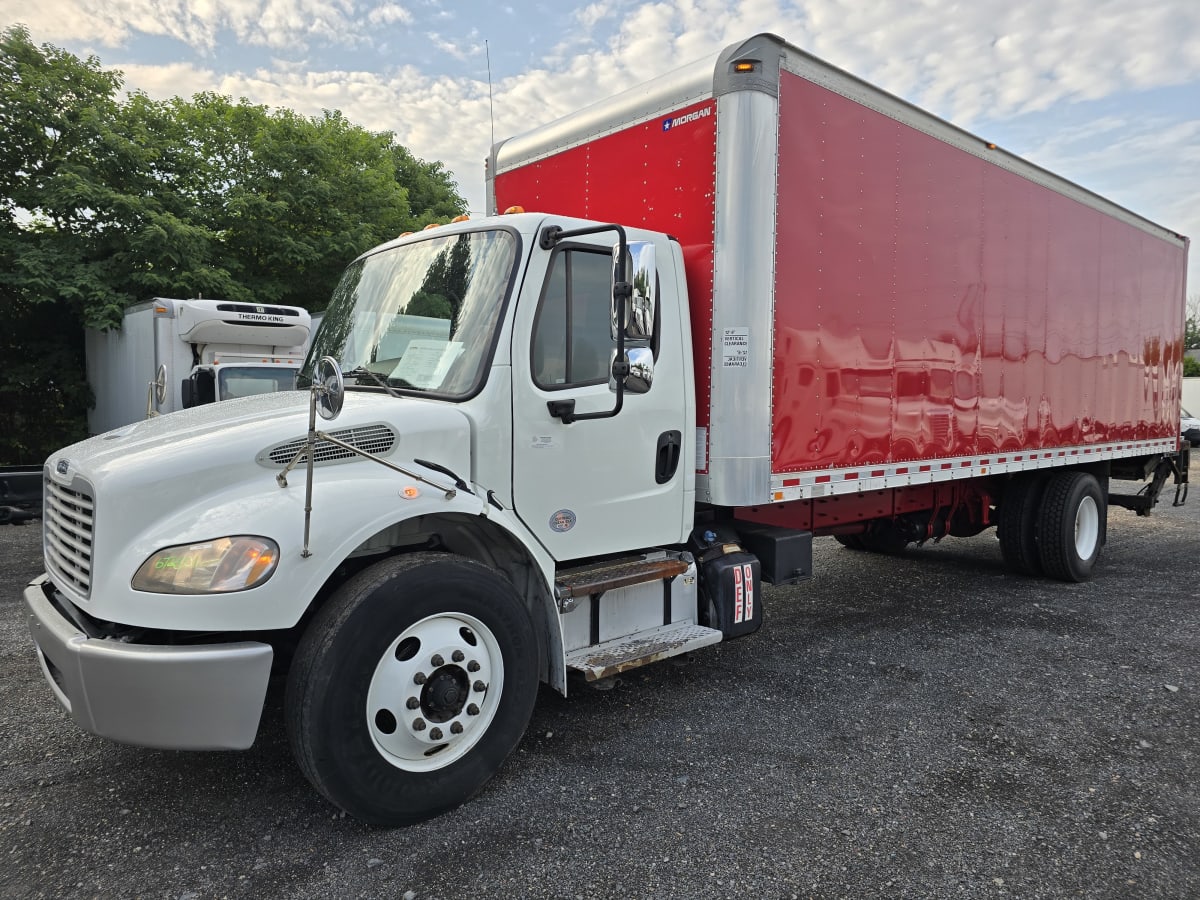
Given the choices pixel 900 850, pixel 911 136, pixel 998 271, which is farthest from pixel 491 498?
pixel 998 271

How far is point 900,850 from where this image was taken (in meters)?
3.04

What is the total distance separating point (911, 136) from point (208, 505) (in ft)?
15.5

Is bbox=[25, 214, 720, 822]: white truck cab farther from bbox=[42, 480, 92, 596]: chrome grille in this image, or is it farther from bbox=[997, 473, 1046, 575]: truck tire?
bbox=[997, 473, 1046, 575]: truck tire

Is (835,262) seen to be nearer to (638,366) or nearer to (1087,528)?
(638,366)

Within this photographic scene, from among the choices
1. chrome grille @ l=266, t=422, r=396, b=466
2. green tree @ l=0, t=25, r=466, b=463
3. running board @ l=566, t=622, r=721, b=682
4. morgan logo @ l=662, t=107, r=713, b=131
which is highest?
green tree @ l=0, t=25, r=466, b=463

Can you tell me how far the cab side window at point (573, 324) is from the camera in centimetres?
367

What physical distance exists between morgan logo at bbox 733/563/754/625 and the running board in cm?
19

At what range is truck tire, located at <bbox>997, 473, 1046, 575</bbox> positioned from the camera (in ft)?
24.5

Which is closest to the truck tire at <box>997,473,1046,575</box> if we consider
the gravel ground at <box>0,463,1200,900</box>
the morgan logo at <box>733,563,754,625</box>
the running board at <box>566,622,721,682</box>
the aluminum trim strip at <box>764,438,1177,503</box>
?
the aluminum trim strip at <box>764,438,1177,503</box>

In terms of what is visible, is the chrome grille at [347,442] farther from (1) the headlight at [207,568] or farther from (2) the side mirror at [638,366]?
(2) the side mirror at [638,366]

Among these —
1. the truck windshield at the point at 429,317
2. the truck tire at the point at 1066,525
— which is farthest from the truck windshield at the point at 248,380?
the truck tire at the point at 1066,525

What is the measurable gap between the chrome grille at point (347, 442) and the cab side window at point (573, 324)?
0.74 meters

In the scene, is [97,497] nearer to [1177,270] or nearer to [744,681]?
[744,681]

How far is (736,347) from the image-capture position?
4.20 metres
